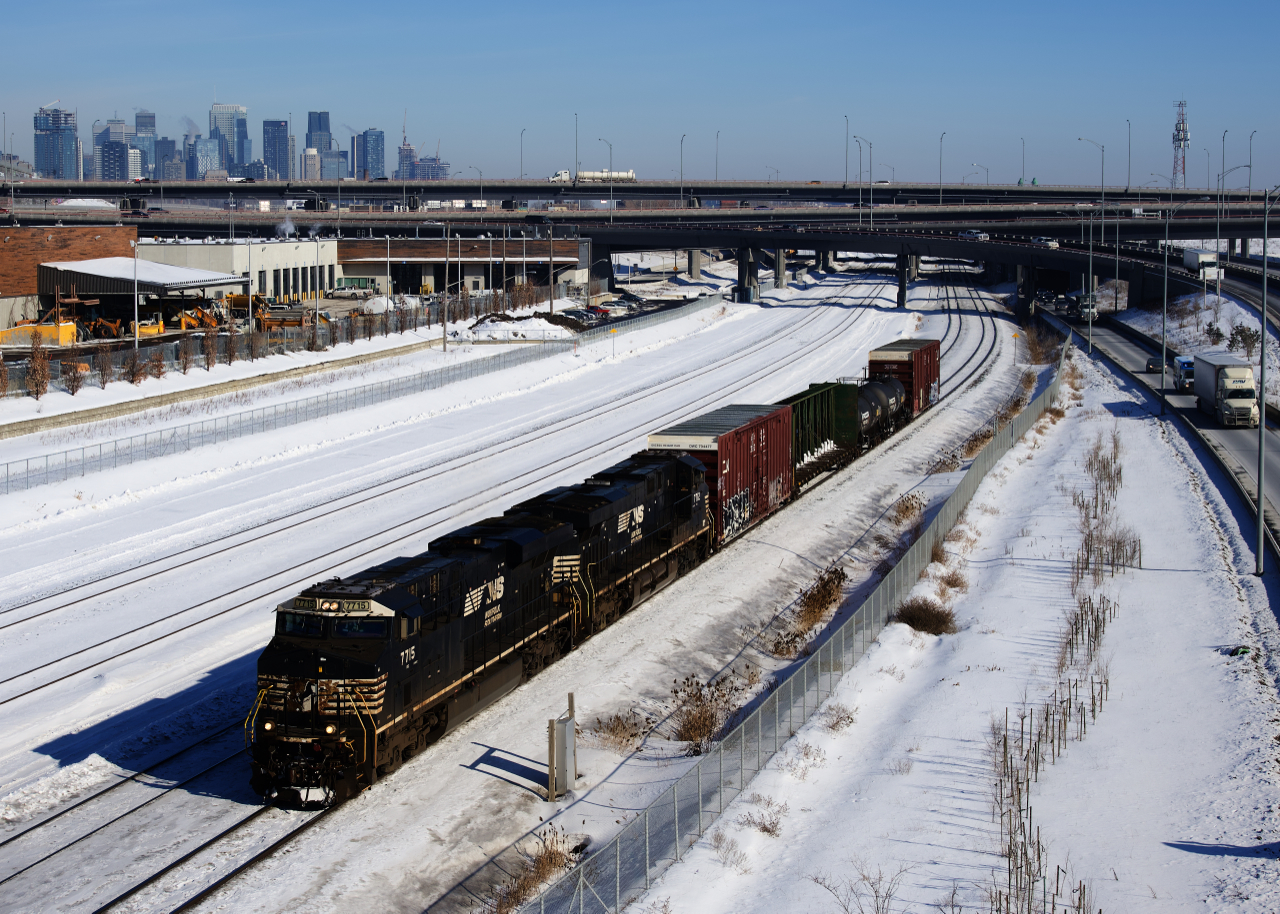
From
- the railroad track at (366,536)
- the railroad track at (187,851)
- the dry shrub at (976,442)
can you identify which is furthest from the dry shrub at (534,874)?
the dry shrub at (976,442)

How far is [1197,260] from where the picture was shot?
389 feet

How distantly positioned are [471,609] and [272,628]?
9.65 meters

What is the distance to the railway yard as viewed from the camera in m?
19.3

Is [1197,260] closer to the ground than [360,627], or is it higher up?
higher up

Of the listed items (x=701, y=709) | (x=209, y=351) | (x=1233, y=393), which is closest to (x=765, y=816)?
(x=701, y=709)

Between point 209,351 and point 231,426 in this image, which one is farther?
point 209,351

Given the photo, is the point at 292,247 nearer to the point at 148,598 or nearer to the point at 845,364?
the point at 845,364

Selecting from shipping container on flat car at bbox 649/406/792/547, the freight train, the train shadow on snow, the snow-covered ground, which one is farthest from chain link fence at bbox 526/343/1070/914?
shipping container on flat car at bbox 649/406/792/547

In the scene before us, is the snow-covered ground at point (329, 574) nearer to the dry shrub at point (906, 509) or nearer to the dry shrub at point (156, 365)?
the dry shrub at point (906, 509)

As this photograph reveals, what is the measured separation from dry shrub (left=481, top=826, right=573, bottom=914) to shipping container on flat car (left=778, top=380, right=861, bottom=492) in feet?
94.3

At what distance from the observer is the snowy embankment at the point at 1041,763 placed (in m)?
18.7

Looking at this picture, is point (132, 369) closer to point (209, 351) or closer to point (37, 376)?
point (209, 351)

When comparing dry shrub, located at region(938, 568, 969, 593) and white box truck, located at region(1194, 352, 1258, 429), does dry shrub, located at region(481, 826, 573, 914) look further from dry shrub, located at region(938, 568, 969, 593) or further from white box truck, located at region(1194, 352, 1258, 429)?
white box truck, located at region(1194, 352, 1258, 429)

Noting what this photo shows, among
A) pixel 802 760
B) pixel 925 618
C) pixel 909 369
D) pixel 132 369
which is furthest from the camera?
pixel 909 369
